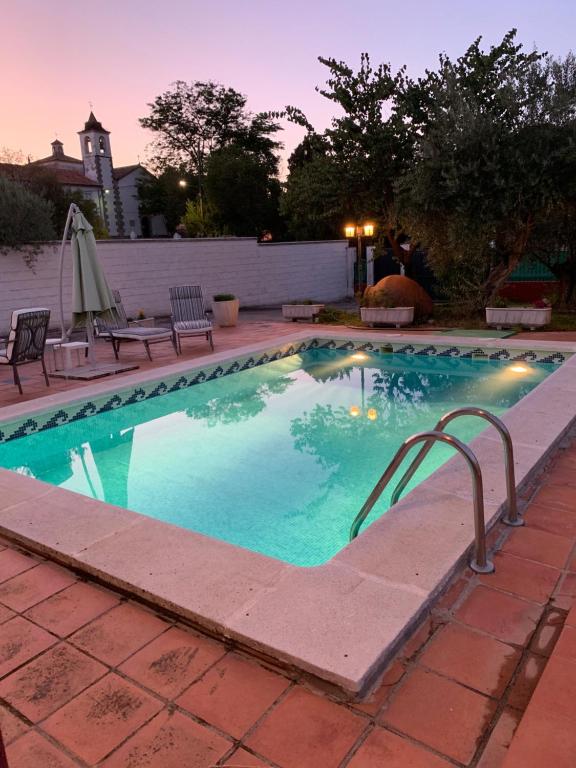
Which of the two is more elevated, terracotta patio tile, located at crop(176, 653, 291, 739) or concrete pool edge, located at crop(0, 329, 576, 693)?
concrete pool edge, located at crop(0, 329, 576, 693)

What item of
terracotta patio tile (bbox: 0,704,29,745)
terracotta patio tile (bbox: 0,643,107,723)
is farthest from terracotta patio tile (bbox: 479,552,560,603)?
terracotta patio tile (bbox: 0,704,29,745)

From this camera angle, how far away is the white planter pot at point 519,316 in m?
10.5

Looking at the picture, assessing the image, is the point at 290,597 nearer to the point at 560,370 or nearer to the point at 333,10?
the point at 560,370

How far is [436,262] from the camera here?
12750 millimetres

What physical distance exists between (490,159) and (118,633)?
10503 millimetres

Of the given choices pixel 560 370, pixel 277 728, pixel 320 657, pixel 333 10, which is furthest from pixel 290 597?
pixel 333 10

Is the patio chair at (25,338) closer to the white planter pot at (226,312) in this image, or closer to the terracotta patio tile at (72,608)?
the terracotta patio tile at (72,608)

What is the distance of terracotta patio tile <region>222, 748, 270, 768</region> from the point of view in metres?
1.68

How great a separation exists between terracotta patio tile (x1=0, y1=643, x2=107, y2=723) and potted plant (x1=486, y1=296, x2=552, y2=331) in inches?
410

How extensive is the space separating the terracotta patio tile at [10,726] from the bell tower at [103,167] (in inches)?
2033

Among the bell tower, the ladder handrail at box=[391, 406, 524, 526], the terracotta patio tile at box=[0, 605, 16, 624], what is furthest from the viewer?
the bell tower

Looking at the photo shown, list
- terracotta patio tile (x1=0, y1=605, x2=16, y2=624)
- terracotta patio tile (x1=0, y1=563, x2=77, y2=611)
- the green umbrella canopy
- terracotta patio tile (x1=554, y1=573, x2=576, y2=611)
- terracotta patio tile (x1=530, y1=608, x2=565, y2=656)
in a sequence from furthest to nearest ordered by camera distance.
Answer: the green umbrella canopy
terracotta patio tile (x1=0, y1=563, x2=77, y2=611)
terracotta patio tile (x1=0, y1=605, x2=16, y2=624)
terracotta patio tile (x1=554, y1=573, x2=576, y2=611)
terracotta patio tile (x1=530, y1=608, x2=565, y2=656)

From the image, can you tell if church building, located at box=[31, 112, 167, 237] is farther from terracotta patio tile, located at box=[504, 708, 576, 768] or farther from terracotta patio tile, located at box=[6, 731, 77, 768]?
terracotta patio tile, located at box=[504, 708, 576, 768]

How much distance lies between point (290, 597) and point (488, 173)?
394 inches
